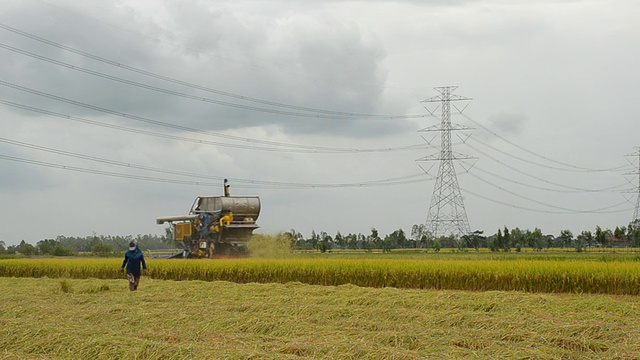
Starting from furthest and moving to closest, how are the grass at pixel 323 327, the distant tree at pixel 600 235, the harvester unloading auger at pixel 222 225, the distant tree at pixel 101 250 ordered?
the distant tree at pixel 600 235
the distant tree at pixel 101 250
the harvester unloading auger at pixel 222 225
the grass at pixel 323 327

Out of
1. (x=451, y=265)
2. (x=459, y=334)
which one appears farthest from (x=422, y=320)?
(x=451, y=265)

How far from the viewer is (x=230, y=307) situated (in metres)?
14.9

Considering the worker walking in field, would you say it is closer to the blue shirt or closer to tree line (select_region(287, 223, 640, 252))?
the blue shirt

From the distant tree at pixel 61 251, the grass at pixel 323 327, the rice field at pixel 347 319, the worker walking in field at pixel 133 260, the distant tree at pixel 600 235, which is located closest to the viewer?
the grass at pixel 323 327

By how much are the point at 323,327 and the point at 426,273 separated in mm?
11662

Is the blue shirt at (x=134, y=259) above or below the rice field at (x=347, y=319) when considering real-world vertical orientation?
above

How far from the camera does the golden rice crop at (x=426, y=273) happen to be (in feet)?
68.4

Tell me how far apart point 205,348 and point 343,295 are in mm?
7667

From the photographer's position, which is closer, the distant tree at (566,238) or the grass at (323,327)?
the grass at (323,327)

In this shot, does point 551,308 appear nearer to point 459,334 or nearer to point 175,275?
point 459,334

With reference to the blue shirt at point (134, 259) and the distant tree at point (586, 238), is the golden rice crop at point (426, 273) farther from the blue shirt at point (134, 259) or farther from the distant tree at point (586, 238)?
the distant tree at point (586, 238)

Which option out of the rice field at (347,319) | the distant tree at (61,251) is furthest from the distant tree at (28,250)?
the rice field at (347,319)

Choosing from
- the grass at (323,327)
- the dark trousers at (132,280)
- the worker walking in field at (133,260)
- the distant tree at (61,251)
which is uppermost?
the distant tree at (61,251)

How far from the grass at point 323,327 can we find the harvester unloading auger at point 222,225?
1711 cm
